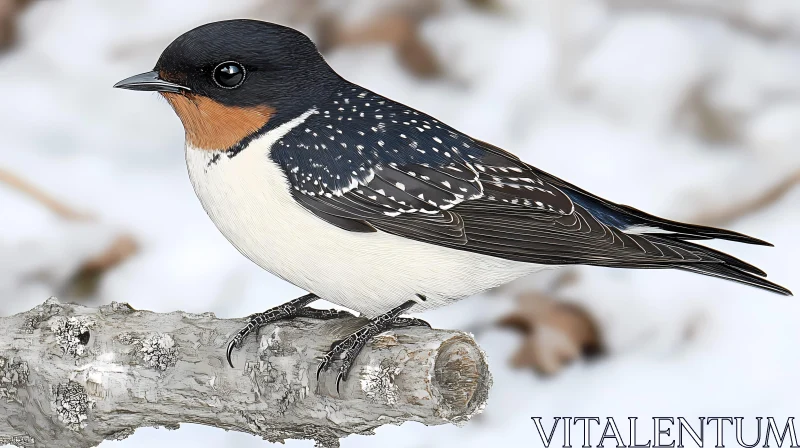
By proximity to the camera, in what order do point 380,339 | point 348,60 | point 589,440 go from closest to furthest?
1. point 380,339
2. point 589,440
3. point 348,60

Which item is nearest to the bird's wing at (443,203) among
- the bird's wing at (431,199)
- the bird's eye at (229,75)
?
the bird's wing at (431,199)

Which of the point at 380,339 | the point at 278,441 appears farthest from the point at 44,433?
A: the point at 380,339

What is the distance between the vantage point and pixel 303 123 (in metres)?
2.13

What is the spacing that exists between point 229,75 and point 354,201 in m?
0.32

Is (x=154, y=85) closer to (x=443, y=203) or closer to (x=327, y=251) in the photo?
(x=327, y=251)

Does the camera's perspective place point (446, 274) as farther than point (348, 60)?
No

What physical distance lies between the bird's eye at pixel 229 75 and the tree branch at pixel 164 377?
0.46 metres

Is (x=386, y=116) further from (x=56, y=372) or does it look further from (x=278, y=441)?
(x=56, y=372)

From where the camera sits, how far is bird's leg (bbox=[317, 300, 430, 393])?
79.9 inches

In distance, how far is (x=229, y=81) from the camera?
6.90ft

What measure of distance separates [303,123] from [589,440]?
1.07 m

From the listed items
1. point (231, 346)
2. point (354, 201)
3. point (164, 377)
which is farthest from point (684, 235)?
point (164, 377)

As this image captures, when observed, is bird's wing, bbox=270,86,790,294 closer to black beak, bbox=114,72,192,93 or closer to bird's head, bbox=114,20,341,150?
bird's head, bbox=114,20,341,150

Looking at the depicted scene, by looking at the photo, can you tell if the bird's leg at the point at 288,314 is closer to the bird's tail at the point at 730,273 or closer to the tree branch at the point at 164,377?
the tree branch at the point at 164,377
